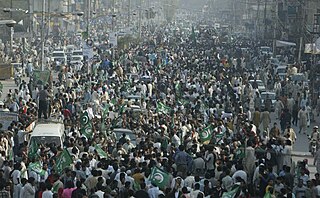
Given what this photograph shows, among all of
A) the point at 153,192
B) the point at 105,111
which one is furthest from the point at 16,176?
the point at 105,111

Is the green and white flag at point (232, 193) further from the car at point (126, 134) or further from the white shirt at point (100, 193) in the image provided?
the car at point (126, 134)

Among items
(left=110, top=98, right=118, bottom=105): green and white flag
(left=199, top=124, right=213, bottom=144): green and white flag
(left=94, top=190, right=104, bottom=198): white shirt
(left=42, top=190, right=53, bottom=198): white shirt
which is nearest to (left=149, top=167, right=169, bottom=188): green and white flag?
(left=94, top=190, right=104, bottom=198): white shirt

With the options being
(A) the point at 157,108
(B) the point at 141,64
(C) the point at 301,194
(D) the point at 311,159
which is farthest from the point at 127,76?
(C) the point at 301,194

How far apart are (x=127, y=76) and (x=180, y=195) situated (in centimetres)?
2508

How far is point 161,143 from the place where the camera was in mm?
19953

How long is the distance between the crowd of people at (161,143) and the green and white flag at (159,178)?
41mm

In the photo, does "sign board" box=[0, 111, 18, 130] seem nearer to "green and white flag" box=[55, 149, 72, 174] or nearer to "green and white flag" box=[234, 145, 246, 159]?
"green and white flag" box=[55, 149, 72, 174]

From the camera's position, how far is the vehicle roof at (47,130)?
63.7ft

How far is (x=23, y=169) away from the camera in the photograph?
1611cm

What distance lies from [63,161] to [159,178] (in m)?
2.23

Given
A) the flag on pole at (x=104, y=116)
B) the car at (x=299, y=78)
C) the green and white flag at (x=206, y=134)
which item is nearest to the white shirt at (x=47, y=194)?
the green and white flag at (x=206, y=134)

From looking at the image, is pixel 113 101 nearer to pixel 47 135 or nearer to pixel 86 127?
pixel 86 127

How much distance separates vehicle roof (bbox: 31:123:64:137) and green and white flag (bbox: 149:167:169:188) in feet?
15.8

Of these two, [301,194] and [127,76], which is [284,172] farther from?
[127,76]
